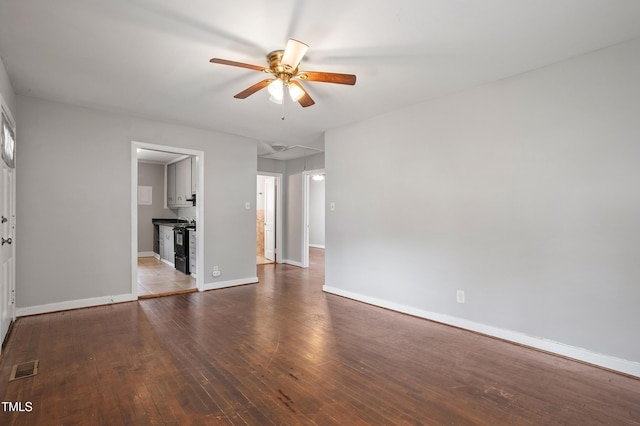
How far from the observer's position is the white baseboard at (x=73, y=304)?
12.0 ft

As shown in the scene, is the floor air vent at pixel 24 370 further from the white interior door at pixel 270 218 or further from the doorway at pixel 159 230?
the white interior door at pixel 270 218

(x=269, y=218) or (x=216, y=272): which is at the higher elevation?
(x=269, y=218)

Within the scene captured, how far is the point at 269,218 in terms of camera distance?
8070 mm

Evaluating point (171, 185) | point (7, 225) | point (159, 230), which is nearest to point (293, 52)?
point (7, 225)

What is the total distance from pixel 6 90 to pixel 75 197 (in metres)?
1.34

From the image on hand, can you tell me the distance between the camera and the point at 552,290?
284 cm

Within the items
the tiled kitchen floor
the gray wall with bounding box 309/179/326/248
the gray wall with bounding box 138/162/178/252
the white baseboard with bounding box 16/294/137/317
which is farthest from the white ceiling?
the gray wall with bounding box 309/179/326/248

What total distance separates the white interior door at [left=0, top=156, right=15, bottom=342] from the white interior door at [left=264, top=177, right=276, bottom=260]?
4890mm

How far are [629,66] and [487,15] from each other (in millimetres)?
1318

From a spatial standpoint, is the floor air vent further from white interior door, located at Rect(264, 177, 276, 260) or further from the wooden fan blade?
white interior door, located at Rect(264, 177, 276, 260)

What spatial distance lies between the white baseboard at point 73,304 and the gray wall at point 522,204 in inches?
127

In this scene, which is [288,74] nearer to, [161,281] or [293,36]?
[293,36]

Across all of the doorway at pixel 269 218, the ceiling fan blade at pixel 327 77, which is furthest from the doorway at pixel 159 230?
the ceiling fan blade at pixel 327 77

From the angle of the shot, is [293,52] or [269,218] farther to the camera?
[269,218]
